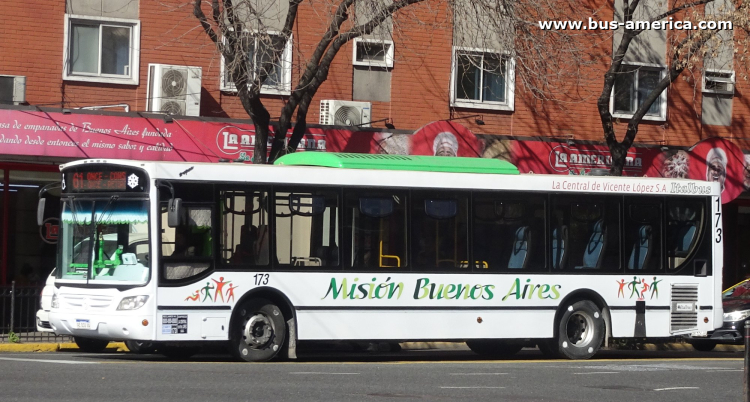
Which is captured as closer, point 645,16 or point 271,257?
point 271,257

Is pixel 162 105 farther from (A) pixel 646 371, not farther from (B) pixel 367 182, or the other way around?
(A) pixel 646 371

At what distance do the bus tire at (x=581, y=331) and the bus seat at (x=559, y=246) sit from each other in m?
0.69

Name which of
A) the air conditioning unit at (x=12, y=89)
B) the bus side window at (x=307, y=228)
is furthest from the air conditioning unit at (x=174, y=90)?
the bus side window at (x=307, y=228)

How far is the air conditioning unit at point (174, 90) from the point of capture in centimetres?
2267

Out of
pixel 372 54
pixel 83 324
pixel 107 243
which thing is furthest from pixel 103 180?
pixel 372 54

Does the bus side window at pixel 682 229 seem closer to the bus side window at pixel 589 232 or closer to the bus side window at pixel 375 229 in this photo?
the bus side window at pixel 589 232

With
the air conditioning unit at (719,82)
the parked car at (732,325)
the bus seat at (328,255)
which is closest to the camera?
the bus seat at (328,255)

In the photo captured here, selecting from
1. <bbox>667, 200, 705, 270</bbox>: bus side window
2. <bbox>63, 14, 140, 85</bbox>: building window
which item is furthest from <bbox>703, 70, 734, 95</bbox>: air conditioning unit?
<bbox>63, 14, 140, 85</bbox>: building window

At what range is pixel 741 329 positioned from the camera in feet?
68.0

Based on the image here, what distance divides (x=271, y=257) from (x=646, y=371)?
521 cm

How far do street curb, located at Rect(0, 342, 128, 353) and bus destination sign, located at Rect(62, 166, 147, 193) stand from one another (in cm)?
370

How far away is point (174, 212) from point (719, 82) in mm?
17172

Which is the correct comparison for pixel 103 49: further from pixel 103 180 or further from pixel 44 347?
pixel 103 180

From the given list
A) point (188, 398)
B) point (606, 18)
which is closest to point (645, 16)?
point (606, 18)
